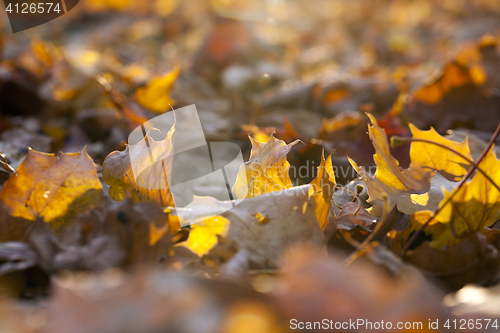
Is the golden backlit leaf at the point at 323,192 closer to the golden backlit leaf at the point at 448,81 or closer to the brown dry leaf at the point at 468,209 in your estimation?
the brown dry leaf at the point at 468,209

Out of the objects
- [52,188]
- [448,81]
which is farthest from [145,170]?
[448,81]

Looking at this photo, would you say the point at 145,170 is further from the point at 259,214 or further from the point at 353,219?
the point at 353,219

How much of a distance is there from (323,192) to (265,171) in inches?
4.1

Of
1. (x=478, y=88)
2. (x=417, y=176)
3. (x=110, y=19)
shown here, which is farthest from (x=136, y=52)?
(x=417, y=176)

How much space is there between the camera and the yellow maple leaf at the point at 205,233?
0.50 metres

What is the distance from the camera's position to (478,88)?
1.13 m

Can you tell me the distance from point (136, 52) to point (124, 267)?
240 cm

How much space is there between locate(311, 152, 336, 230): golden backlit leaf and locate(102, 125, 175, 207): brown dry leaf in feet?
0.70

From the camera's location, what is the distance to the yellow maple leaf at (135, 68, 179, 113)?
115 cm

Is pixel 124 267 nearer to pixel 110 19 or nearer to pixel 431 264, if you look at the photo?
pixel 431 264

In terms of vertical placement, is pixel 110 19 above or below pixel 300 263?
below

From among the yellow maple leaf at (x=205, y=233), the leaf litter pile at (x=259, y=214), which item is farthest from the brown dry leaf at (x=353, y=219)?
the yellow maple leaf at (x=205, y=233)

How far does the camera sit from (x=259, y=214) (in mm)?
530

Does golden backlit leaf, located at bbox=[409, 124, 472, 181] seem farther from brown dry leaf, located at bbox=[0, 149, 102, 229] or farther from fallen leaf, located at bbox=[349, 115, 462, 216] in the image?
brown dry leaf, located at bbox=[0, 149, 102, 229]
